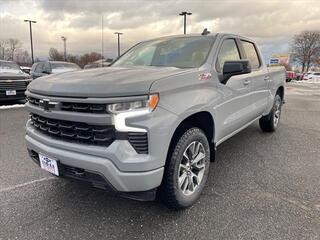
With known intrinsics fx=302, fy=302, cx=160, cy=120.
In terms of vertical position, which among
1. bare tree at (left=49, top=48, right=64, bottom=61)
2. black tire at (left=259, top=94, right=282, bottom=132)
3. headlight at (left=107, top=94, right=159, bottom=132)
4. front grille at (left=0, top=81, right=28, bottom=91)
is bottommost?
black tire at (left=259, top=94, right=282, bottom=132)

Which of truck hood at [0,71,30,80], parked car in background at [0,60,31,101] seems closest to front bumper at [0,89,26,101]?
parked car in background at [0,60,31,101]

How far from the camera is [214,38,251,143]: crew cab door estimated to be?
3473 millimetres

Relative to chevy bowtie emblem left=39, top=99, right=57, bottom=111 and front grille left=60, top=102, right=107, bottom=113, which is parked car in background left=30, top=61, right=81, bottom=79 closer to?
chevy bowtie emblem left=39, top=99, right=57, bottom=111

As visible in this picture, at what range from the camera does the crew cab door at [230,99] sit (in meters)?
3.47

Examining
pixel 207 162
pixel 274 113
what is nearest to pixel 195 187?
pixel 207 162

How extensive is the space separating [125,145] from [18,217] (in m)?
1.41

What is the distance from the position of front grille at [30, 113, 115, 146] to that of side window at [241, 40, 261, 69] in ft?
10.2

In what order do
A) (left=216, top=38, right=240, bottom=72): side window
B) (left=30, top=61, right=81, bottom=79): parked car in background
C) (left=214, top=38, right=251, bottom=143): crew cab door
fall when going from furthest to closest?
(left=30, top=61, right=81, bottom=79): parked car in background
(left=216, top=38, right=240, bottom=72): side window
(left=214, top=38, right=251, bottom=143): crew cab door

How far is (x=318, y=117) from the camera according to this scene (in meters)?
8.29

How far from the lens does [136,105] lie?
7.89 feet

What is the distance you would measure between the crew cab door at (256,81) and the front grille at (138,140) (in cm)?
242

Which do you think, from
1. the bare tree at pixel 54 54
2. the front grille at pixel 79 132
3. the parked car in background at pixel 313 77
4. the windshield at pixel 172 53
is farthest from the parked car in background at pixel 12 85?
the bare tree at pixel 54 54

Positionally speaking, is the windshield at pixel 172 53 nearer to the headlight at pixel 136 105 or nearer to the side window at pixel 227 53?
the side window at pixel 227 53

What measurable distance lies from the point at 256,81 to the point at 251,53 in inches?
25.0
